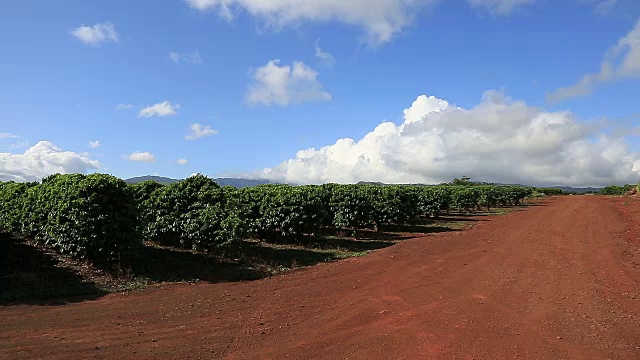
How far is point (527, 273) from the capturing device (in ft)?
42.4

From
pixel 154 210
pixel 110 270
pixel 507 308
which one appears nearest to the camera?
pixel 507 308

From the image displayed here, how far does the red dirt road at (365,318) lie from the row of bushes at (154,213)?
2545mm

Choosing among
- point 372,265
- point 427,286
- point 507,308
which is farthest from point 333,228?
point 507,308

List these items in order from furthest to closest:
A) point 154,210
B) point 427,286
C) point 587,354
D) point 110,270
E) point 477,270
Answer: point 154,210 < point 477,270 < point 110,270 < point 427,286 < point 587,354

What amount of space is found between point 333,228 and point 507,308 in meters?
15.6

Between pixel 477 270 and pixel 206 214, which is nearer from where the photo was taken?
pixel 477 270

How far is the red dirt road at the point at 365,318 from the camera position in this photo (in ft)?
23.2

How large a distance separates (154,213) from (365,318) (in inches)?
390

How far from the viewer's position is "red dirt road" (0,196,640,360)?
23.2 ft

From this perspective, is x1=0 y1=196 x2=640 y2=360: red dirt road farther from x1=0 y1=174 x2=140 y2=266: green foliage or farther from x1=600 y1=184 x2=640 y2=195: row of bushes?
x1=600 y1=184 x2=640 y2=195: row of bushes

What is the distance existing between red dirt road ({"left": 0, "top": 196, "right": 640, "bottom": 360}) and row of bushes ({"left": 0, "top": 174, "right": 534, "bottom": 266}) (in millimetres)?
2545

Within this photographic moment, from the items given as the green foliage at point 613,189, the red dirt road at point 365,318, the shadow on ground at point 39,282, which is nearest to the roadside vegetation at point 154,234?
the shadow on ground at point 39,282

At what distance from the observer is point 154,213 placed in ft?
52.0

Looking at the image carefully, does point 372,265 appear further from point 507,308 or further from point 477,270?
point 507,308
